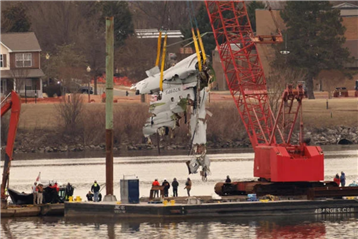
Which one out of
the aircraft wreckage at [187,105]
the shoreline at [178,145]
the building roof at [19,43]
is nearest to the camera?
the aircraft wreckage at [187,105]

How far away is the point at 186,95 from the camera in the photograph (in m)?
62.0

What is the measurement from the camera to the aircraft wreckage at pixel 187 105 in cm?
6172

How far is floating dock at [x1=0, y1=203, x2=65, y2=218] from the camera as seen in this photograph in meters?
65.6

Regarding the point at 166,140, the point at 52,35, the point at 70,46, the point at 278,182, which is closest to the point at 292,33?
the point at 166,140

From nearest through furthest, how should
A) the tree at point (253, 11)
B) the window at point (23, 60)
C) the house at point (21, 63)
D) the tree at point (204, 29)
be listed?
the house at point (21, 63), the window at point (23, 60), the tree at point (204, 29), the tree at point (253, 11)

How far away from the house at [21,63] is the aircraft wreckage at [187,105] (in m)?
93.1

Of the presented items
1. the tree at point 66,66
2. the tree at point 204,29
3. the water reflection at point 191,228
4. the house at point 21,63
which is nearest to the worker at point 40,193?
Answer: the water reflection at point 191,228

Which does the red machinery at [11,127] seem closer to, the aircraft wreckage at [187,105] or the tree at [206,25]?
the aircraft wreckage at [187,105]

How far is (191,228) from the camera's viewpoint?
198 feet

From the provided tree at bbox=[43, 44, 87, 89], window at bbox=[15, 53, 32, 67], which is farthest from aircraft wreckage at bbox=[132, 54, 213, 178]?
window at bbox=[15, 53, 32, 67]

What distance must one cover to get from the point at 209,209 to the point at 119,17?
422 feet

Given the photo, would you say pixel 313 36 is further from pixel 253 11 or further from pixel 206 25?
pixel 253 11

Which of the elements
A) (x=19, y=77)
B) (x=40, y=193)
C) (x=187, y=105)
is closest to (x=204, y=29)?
(x=19, y=77)

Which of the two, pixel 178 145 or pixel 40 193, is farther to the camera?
pixel 178 145
